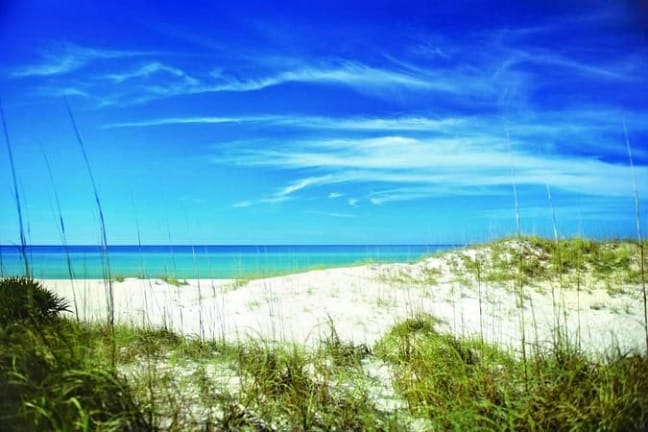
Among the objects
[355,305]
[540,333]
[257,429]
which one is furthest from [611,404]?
[355,305]

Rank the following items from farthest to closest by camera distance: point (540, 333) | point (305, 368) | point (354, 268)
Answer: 1. point (354, 268)
2. point (540, 333)
3. point (305, 368)

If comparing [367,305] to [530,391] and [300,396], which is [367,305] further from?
[530,391]

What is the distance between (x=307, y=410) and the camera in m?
3.04

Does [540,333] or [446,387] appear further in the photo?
[540,333]

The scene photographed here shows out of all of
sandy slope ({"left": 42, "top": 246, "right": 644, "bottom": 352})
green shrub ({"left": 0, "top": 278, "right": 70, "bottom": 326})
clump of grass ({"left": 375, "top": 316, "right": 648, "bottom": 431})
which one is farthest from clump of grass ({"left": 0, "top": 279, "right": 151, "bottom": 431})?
sandy slope ({"left": 42, "top": 246, "right": 644, "bottom": 352})

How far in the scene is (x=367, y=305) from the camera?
7547 millimetres

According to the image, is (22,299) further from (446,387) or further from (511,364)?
(511,364)

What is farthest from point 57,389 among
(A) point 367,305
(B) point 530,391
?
(A) point 367,305

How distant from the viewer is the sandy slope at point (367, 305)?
6.04 m

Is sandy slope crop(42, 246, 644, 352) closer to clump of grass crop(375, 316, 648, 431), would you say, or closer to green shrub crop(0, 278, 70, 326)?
green shrub crop(0, 278, 70, 326)

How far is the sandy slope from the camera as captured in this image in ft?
19.8

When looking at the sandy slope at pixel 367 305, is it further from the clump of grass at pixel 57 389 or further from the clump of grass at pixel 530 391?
the clump of grass at pixel 57 389

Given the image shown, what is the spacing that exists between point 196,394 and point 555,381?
2.38 metres

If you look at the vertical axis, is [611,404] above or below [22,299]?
below
